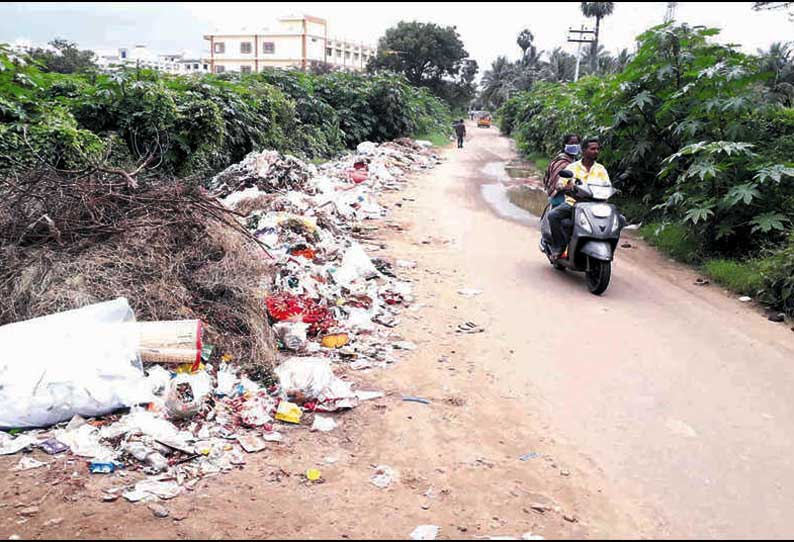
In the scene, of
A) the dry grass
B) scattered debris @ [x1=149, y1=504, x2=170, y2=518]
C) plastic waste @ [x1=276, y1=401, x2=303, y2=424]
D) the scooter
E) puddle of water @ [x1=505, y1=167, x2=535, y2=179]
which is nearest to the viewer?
scattered debris @ [x1=149, y1=504, x2=170, y2=518]

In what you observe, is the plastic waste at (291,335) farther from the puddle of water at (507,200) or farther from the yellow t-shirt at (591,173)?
the puddle of water at (507,200)

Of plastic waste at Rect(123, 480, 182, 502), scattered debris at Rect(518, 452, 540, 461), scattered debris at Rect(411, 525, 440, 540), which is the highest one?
scattered debris at Rect(518, 452, 540, 461)

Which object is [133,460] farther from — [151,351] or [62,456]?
[151,351]

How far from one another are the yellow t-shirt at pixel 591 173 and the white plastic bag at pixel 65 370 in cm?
495

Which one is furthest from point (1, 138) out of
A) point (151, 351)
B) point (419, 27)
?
point (419, 27)

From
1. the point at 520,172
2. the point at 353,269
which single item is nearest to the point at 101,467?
the point at 353,269

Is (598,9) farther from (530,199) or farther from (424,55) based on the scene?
(530,199)

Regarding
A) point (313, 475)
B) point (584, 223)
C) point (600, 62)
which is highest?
point (600, 62)

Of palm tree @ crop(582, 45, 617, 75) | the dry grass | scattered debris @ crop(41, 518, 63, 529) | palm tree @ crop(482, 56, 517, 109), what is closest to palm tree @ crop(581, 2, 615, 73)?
palm tree @ crop(582, 45, 617, 75)

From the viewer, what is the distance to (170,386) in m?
3.89

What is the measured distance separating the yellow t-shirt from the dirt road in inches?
54.6

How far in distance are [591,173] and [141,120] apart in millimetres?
7137

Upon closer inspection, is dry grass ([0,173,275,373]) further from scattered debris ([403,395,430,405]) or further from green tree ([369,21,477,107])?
green tree ([369,21,477,107])

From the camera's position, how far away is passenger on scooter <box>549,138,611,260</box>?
6.86m
